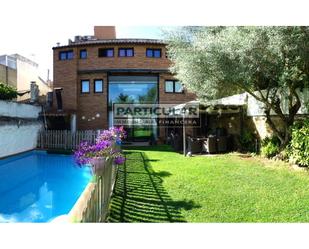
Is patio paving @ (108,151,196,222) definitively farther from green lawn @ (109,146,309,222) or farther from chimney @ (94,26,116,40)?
chimney @ (94,26,116,40)

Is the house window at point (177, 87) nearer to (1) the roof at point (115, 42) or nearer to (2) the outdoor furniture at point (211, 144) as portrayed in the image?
(1) the roof at point (115, 42)

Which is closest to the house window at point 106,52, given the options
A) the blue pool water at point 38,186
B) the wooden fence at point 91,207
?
the blue pool water at point 38,186

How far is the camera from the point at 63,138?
1661cm

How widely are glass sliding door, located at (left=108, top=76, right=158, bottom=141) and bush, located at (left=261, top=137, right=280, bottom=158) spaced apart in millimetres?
4625

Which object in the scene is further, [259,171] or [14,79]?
[14,79]

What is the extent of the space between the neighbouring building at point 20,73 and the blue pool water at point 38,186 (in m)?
4.40

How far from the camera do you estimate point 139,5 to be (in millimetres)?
5523

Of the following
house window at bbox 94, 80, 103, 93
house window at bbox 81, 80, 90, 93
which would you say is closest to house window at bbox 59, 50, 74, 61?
house window at bbox 81, 80, 90, 93

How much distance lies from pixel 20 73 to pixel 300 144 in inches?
661

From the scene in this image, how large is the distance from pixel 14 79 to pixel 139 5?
16.7 metres

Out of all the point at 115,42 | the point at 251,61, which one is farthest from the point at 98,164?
the point at 115,42

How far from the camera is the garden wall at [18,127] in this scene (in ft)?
50.7
